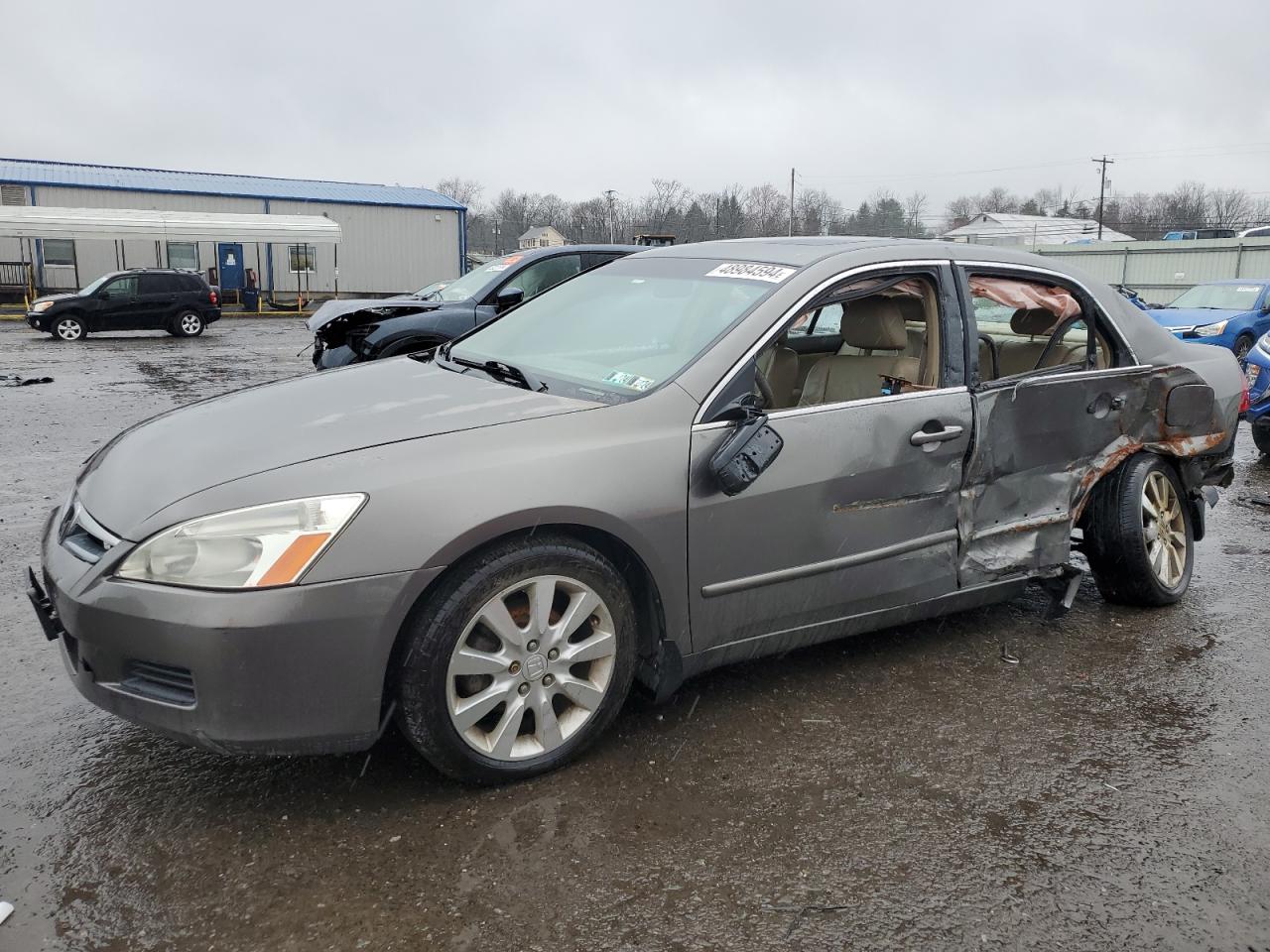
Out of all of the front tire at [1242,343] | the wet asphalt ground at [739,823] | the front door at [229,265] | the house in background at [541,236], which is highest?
the house in background at [541,236]

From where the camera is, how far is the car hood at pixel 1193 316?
16047mm

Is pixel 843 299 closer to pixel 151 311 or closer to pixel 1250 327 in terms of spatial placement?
pixel 1250 327

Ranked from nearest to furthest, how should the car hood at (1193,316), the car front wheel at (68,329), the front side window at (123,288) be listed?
1. the car hood at (1193,316)
2. the car front wheel at (68,329)
3. the front side window at (123,288)

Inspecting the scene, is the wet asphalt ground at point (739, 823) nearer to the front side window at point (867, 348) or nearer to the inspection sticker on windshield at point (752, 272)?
the front side window at point (867, 348)

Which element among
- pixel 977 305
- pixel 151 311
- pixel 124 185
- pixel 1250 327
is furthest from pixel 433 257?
pixel 977 305

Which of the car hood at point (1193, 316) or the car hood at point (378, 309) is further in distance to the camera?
the car hood at point (1193, 316)

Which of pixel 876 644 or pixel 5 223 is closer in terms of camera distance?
pixel 876 644

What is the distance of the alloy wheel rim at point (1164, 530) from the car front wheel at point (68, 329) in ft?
70.9

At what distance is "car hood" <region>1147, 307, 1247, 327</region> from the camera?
16047mm

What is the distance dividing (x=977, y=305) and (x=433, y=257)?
3745 centimetres

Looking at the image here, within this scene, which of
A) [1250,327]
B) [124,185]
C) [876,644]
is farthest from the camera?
[124,185]

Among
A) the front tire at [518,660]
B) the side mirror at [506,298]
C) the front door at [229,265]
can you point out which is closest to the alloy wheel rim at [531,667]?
the front tire at [518,660]

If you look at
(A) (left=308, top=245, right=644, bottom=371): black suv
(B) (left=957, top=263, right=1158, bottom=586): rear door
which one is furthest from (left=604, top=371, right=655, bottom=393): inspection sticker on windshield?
(A) (left=308, top=245, right=644, bottom=371): black suv

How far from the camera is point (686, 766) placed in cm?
311
